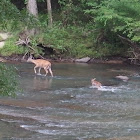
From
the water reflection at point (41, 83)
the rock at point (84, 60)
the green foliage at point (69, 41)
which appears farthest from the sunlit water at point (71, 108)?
the green foliage at point (69, 41)

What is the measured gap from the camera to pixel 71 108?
13.8 m

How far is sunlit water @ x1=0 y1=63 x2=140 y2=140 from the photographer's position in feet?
35.0

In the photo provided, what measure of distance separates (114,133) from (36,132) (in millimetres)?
1907

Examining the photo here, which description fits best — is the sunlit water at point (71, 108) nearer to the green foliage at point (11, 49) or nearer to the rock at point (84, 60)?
the rock at point (84, 60)

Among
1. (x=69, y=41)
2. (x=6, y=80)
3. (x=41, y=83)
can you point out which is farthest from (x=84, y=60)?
(x=6, y=80)

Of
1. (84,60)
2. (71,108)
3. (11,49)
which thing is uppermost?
(11,49)

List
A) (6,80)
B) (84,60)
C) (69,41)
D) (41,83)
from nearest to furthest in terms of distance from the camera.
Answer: (6,80)
(41,83)
(84,60)
(69,41)

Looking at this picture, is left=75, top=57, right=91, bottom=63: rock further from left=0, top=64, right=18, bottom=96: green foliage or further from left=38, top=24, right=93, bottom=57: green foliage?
left=0, top=64, right=18, bottom=96: green foliage

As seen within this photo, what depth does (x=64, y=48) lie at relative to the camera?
2623cm

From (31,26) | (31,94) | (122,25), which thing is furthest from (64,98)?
(122,25)

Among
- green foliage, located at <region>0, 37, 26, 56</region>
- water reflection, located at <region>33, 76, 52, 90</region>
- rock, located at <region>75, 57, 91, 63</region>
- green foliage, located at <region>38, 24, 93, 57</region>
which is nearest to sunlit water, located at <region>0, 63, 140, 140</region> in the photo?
water reflection, located at <region>33, 76, 52, 90</region>

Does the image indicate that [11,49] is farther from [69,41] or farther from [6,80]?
[6,80]

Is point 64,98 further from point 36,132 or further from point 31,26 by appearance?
point 31,26

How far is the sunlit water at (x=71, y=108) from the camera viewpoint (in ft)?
35.0
